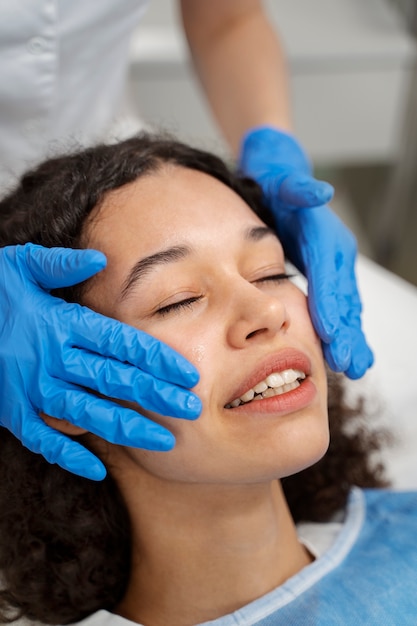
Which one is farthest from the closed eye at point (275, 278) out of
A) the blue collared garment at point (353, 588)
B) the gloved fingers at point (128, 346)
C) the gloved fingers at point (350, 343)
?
the blue collared garment at point (353, 588)

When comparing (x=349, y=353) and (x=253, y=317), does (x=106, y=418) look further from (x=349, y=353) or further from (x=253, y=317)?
(x=349, y=353)

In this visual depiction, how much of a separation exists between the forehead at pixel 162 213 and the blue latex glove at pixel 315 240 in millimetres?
144

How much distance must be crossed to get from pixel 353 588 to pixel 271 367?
1.30ft

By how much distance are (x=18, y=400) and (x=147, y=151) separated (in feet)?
1.52

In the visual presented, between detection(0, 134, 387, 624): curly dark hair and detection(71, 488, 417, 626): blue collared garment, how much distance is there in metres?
0.07

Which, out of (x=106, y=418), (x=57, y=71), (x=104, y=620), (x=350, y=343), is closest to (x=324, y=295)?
(x=350, y=343)

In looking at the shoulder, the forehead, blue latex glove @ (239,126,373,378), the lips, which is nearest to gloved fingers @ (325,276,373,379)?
blue latex glove @ (239,126,373,378)

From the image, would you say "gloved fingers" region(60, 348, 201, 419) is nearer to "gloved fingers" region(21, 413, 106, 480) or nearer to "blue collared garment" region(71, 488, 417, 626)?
"gloved fingers" region(21, 413, 106, 480)

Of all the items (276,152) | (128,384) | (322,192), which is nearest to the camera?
(128,384)

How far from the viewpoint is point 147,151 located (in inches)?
50.4

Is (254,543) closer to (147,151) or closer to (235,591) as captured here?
(235,591)

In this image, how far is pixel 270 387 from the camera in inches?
42.4

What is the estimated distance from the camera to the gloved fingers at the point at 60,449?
3.41ft

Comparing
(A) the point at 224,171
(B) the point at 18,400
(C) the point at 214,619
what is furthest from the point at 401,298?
(B) the point at 18,400
